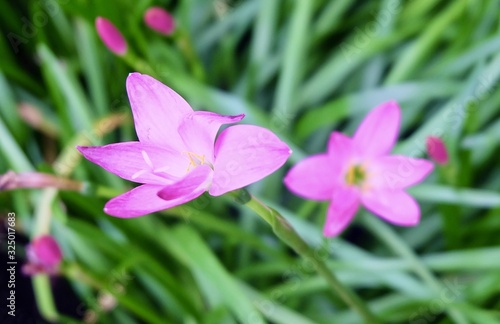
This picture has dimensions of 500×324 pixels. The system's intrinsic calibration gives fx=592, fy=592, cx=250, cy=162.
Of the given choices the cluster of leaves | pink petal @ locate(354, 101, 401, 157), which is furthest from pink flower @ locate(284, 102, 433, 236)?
the cluster of leaves

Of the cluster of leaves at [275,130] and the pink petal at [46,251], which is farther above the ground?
the cluster of leaves at [275,130]

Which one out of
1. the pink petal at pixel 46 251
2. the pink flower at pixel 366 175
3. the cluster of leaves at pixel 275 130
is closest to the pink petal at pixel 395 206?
the pink flower at pixel 366 175

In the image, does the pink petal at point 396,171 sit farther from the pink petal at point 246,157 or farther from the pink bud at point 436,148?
the pink petal at point 246,157

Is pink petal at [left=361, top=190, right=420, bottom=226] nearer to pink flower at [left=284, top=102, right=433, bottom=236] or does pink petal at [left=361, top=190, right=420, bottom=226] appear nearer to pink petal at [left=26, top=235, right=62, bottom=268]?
pink flower at [left=284, top=102, right=433, bottom=236]

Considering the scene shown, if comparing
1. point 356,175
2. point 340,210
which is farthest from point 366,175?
point 340,210

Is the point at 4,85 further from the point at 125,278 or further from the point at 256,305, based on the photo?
the point at 256,305

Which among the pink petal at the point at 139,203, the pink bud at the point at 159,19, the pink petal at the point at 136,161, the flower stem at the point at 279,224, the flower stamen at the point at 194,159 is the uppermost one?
the pink bud at the point at 159,19

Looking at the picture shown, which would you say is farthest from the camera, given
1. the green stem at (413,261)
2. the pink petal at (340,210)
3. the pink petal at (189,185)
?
the green stem at (413,261)
